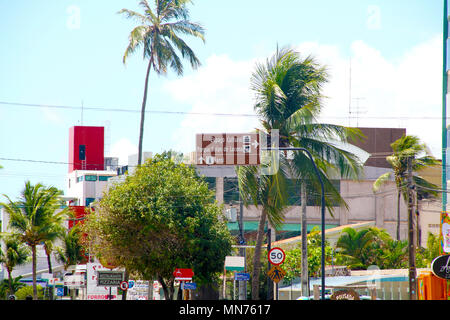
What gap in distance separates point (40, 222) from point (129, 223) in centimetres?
1599

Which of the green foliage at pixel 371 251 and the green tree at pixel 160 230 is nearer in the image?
the green tree at pixel 160 230

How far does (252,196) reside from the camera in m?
37.1

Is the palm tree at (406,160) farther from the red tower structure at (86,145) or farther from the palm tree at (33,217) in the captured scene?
the red tower structure at (86,145)

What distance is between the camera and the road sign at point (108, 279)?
130 feet

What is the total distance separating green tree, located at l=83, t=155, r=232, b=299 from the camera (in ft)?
131

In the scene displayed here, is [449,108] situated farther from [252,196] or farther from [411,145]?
[252,196]

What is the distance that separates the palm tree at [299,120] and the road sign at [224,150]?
134 cm

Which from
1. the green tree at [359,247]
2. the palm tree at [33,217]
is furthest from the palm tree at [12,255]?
the green tree at [359,247]

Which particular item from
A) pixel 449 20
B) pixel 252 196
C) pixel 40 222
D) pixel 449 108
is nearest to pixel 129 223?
pixel 252 196

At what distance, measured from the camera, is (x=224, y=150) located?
117 feet

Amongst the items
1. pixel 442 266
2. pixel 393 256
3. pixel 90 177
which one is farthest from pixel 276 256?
pixel 90 177

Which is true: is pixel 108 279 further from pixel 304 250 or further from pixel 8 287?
pixel 8 287

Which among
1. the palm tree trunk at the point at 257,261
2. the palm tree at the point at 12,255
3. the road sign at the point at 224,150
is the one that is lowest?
the palm tree at the point at 12,255

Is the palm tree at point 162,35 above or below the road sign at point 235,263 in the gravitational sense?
above
